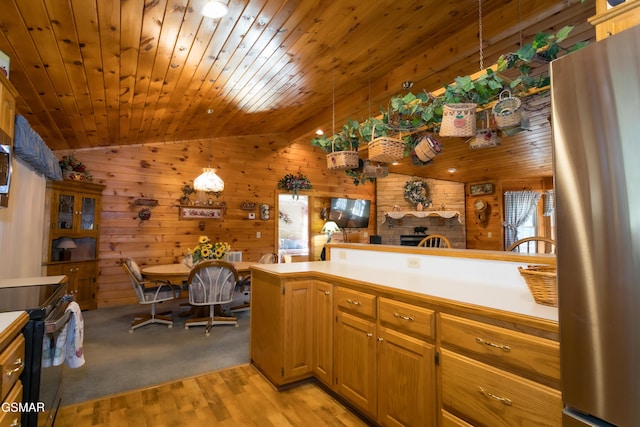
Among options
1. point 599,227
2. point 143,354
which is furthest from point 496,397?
point 143,354

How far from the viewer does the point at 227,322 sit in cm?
424

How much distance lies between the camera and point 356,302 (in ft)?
7.00

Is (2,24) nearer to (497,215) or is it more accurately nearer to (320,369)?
(320,369)

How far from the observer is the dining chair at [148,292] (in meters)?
3.93

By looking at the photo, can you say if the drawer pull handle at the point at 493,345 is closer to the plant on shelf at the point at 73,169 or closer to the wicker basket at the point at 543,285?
the wicker basket at the point at 543,285

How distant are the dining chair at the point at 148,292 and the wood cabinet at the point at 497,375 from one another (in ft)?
11.7

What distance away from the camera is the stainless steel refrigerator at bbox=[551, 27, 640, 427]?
2.73 feet

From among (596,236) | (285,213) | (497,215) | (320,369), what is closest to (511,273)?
(596,236)

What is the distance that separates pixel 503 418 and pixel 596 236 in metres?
0.89

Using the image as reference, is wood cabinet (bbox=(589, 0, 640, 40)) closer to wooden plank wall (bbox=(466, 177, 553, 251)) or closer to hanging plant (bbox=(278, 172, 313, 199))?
hanging plant (bbox=(278, 172, 313, 199))

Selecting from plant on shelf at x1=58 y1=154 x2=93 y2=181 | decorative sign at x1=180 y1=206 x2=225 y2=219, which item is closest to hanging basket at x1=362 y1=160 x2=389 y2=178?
decorative sign at x1=180 y1=206 x2=225 y2=219

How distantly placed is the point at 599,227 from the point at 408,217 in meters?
7.62

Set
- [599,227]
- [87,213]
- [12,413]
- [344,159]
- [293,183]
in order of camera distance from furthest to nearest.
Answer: [293,183], [87,213], [344,159], [12,413], [599,227]

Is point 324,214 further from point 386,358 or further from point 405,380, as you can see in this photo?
point 405,380
